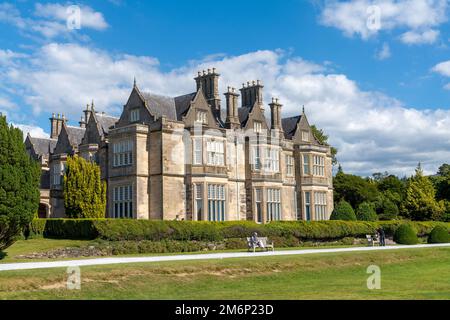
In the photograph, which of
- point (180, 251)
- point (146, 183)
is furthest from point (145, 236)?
point (146, 183)

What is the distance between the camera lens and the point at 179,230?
33.6m

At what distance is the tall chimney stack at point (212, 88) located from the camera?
4559cm

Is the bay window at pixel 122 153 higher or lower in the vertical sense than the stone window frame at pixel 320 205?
higher

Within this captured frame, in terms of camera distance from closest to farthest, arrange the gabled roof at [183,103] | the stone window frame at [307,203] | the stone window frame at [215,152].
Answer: the stone window frame at [215,152] < the gabled roof at [183,103] < the stone window frame at [307,203]

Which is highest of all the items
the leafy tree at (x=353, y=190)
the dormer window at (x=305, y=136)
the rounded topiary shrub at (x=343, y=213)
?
the dormer window at (x=305, y=136)

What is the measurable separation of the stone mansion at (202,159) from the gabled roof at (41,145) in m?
2.89

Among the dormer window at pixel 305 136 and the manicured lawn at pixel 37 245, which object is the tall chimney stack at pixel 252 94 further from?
the manicured lawn at pixel 37 245

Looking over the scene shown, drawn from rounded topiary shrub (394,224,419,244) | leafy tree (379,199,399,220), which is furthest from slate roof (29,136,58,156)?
leafy tree (379,199,399,220)

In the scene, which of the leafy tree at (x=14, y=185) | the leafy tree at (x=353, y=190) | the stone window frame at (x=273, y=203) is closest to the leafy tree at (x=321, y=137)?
the leafy tree at (x=353, y=190)

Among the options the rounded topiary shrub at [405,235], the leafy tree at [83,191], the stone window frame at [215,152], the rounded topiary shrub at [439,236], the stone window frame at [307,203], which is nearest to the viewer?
the leafy tree at [83,191]

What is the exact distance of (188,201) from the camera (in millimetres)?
40531

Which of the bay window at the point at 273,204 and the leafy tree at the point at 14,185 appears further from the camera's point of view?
the bay window at the point at 273,204
